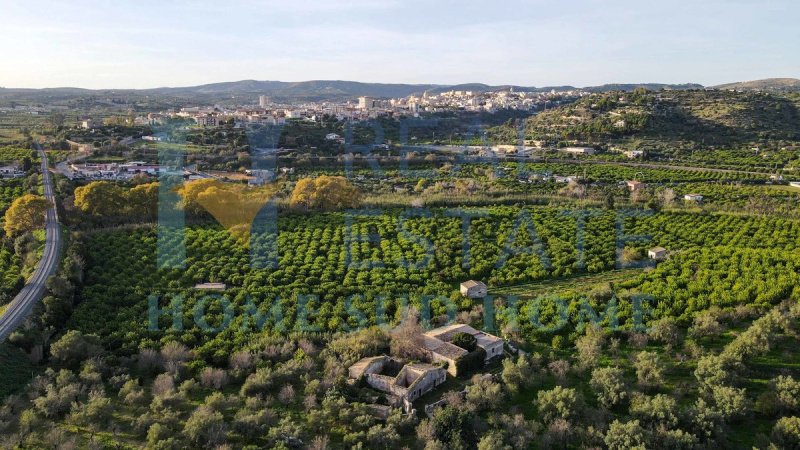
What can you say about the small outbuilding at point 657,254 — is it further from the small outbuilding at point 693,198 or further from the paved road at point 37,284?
the paved road at point 37,284

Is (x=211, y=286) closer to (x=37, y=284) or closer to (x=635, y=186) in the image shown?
(x=37, y=284)

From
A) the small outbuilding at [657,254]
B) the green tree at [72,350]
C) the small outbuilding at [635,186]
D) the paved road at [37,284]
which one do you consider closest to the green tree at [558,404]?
the green tree at [72,350]

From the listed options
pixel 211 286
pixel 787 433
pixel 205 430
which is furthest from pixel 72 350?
pixel 787 433

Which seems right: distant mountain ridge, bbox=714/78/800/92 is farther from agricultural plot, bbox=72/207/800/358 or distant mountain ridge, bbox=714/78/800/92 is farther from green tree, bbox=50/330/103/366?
green tree, bbox=50/330/103/366

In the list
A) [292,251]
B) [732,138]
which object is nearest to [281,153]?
[292,251]

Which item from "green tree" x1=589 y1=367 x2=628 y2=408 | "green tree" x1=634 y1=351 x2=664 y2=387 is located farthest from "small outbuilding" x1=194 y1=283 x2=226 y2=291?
"green tree" x1=634 y1=351 x2=664 y2=387
